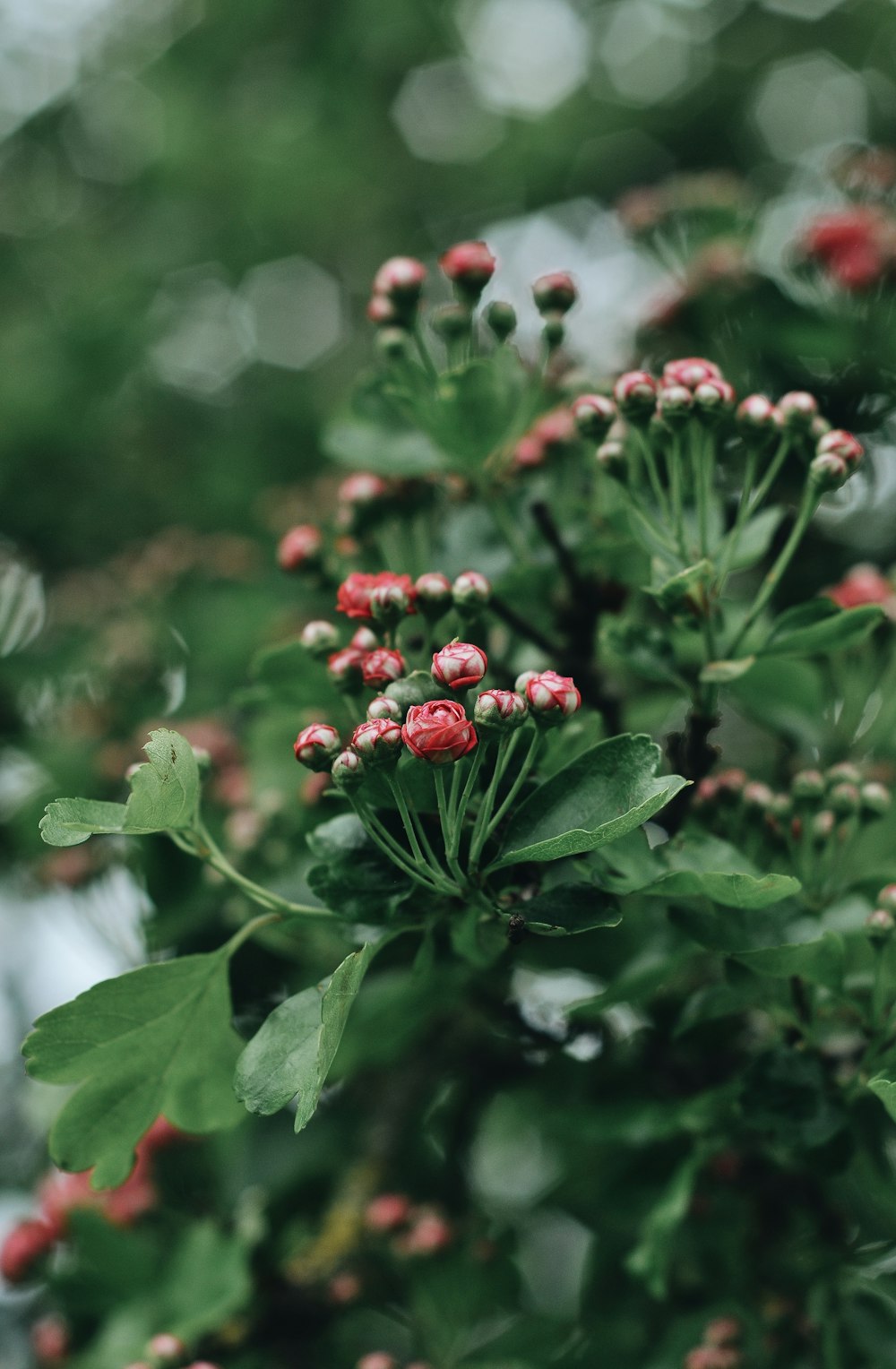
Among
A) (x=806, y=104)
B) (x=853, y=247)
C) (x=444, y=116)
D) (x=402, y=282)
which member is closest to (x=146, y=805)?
(x=402, y=282)

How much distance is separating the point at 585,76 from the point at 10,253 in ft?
9.27

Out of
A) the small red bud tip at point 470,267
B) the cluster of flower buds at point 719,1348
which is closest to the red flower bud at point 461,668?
the small red bud tip at point 470,267

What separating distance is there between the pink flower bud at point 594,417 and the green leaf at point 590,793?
446mm

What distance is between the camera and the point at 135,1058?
139cm

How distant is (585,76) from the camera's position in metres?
5.86

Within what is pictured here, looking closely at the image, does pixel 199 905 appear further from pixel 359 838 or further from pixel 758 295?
pixel 758 295

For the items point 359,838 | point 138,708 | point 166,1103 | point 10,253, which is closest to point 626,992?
point 359,838

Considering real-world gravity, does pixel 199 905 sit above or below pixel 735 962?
below

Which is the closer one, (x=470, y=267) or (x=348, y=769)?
(x=348, y=769)

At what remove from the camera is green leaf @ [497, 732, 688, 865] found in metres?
1.24

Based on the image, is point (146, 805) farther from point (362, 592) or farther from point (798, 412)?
point (798, 412)

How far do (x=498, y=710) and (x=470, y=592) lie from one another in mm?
258

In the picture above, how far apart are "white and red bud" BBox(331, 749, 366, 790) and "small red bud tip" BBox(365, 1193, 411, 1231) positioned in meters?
1.16

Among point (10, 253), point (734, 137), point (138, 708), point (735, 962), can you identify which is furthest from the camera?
point (734, 137)
